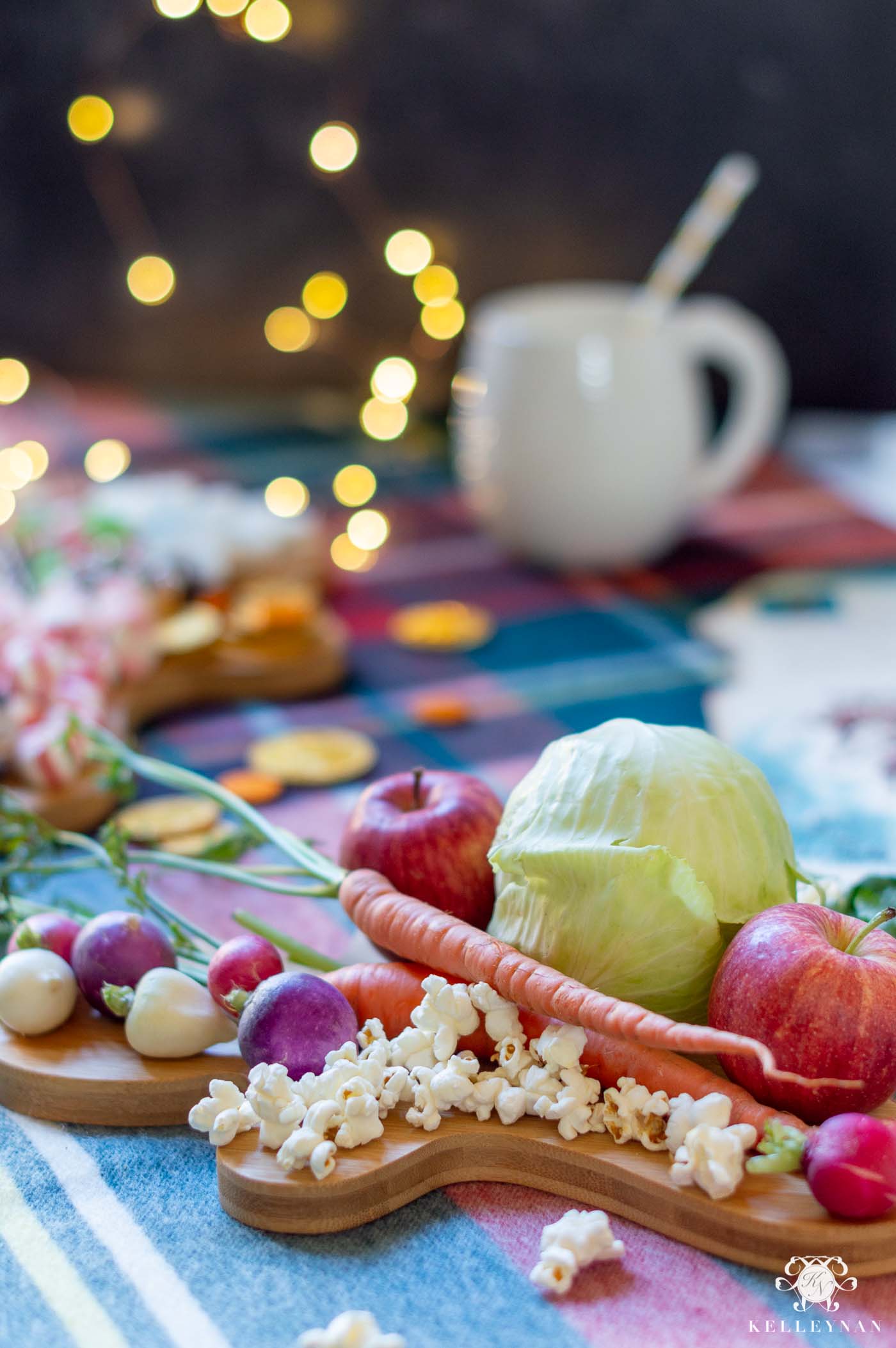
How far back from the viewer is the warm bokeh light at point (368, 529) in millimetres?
1666

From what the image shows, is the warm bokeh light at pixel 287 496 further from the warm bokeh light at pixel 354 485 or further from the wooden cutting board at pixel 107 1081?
the wooden cutting board at pixel 107 1081

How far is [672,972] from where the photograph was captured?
27.2 inches

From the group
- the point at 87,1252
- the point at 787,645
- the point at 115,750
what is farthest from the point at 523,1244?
the point at 787,645

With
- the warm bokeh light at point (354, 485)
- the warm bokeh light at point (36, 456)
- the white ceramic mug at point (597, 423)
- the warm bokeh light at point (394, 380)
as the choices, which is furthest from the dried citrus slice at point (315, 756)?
the warm bokeh light at point (394, 380)

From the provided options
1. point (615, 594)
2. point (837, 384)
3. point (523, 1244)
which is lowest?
point (523, 1244)

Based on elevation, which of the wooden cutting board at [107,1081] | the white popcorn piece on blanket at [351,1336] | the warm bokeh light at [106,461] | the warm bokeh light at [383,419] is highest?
the warm bokeh light at [383,419]

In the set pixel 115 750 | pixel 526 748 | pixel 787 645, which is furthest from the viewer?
pixel 787 645

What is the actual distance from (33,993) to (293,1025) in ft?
0.53

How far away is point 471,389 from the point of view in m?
1.57

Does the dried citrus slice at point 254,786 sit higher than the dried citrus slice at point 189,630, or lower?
lower

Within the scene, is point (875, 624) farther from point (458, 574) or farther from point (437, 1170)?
point (437, 1170)

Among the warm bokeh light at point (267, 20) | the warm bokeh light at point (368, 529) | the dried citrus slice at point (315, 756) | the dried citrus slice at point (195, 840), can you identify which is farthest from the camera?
the warm bokeh light at point (267, 20)

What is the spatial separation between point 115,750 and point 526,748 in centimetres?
35

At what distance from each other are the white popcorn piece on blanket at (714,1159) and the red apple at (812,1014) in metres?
0.04
